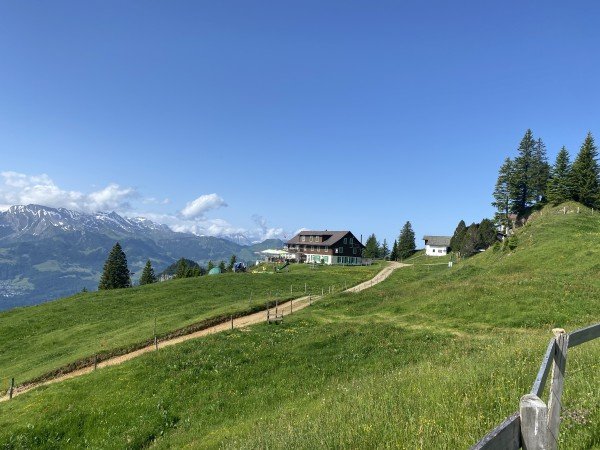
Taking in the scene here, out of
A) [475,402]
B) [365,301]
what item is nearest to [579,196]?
[365,301]

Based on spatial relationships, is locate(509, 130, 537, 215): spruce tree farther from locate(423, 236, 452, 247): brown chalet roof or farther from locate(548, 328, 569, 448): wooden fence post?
locate(548, 328, 569, 448): wooden fence post

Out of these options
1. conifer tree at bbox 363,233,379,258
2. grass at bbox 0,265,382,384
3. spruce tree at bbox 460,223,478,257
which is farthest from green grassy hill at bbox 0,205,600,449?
conifer tree at bbox 363,233,379,258

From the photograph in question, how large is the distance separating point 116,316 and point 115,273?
220ft

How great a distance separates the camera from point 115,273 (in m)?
112

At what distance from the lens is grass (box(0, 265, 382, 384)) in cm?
3622

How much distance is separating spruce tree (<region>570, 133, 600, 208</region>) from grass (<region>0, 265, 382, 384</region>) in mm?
47783

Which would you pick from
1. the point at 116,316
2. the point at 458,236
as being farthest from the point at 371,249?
the point at 116,316

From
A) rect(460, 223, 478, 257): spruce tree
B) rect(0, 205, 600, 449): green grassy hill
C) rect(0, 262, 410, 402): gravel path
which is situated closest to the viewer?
rect(0, 205, 600, 449): green grassy hill

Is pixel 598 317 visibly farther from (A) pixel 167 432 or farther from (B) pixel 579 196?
(B) pixel 579 196

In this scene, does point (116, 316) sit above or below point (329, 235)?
below

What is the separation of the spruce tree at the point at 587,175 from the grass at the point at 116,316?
1881 inches

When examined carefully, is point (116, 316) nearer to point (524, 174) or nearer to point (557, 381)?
point (557, 381)

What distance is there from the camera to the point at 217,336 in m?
31.4

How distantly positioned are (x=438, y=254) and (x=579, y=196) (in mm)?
64532
